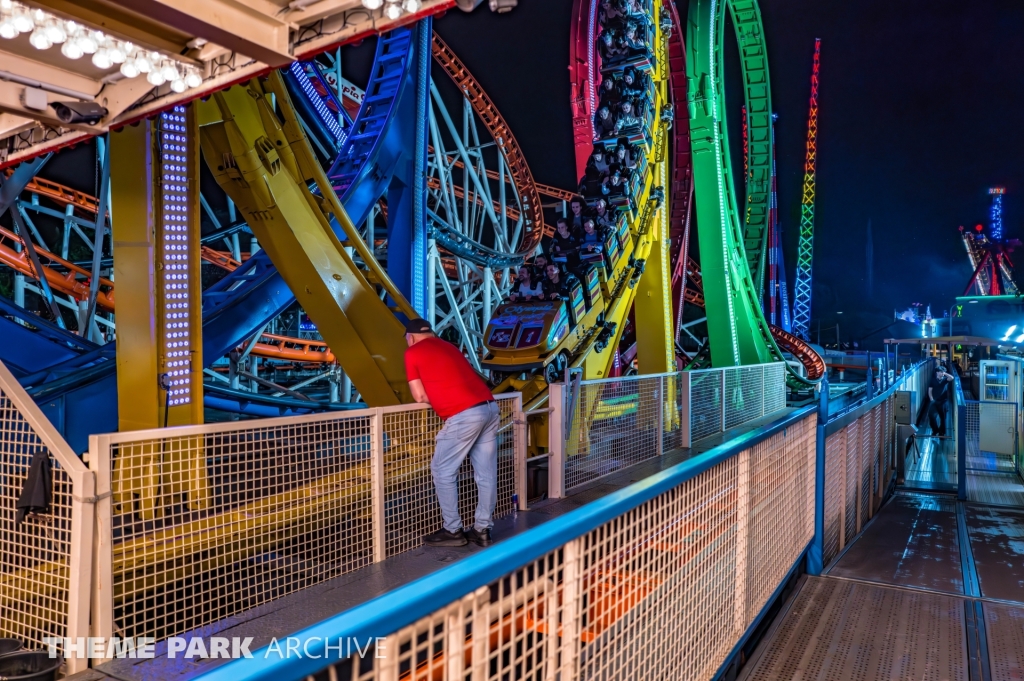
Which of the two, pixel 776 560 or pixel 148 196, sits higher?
pixel 148 196

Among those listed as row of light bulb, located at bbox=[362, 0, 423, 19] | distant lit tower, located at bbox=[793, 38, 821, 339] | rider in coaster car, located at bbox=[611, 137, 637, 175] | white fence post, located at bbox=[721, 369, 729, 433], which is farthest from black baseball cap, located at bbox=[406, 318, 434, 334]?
distant lit tower, located at bbox=[793, 38, 821, 339]

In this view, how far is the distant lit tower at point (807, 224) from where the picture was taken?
30250 mm

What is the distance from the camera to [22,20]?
313 cm

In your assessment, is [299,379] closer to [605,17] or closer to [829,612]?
[605,17]

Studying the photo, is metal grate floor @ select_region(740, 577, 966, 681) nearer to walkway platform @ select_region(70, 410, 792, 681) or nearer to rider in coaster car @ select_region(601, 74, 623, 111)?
walkway platform @ select_region(70, 410, 792, 681)

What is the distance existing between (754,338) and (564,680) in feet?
41.0

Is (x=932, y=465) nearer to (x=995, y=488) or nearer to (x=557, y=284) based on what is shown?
(x=995, y=488)

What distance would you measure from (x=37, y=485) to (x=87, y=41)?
2190 mm

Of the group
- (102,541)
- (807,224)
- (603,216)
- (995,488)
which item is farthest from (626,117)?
(807,224)

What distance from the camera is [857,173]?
132ft

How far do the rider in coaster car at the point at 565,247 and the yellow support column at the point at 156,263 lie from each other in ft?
14.6

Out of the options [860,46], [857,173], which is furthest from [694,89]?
[857,173]

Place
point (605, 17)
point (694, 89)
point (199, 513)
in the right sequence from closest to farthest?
point (199, 513) → point (605, 17) → point (694, 89)

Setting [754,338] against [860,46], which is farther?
[860,46]
